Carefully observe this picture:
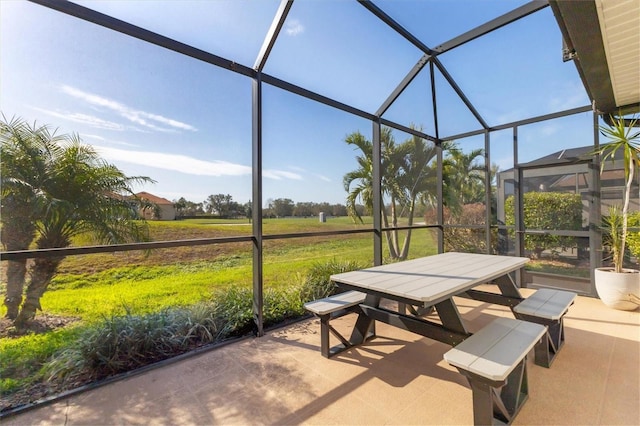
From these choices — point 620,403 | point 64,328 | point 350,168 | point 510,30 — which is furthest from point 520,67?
point 64,328

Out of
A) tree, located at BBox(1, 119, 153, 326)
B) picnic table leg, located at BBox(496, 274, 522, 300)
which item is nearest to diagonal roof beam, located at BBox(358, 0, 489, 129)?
picnic table leg, located at BBox(496, 274, 522, 300)

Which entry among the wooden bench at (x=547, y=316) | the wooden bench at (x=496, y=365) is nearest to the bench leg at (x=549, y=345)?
the wooden bench at (x=547, y=316)

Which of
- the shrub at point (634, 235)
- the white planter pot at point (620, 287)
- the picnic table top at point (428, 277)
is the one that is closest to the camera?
the picnic table top at point (428, 277)

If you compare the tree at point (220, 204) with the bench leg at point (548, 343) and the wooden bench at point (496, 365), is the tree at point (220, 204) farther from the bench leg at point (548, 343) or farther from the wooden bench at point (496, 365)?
the bench leg at point (548, 343)

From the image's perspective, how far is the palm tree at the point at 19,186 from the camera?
6.81 ft

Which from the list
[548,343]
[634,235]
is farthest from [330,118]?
[634,235]

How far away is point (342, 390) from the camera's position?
6.80 ft

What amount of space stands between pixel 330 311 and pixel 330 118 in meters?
3.29

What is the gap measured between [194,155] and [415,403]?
3066 millimetres

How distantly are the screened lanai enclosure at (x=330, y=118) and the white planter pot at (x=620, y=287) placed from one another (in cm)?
51

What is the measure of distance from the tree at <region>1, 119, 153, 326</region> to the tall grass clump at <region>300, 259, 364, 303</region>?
2276 millimetres

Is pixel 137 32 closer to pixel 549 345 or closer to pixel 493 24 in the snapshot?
pixel 493 24

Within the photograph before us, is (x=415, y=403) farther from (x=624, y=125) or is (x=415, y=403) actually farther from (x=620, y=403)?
(x=624, y=125)

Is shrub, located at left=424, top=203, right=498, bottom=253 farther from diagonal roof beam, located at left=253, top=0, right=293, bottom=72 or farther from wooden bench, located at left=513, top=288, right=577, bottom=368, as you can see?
diagonal roof beam, located at left=253, top=0, right=293, bottom=72
